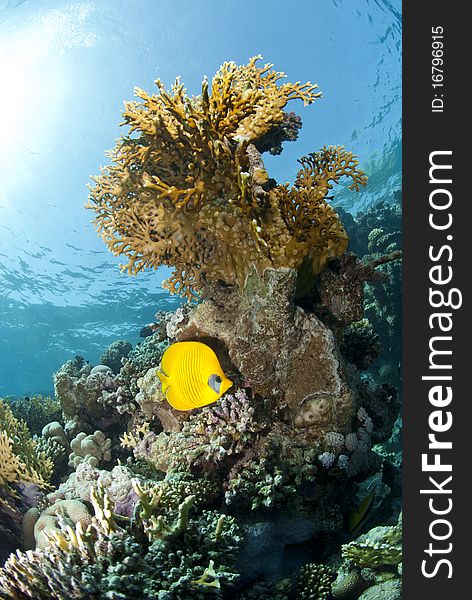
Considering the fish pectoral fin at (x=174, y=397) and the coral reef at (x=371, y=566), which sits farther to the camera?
the coral reef at (x=371, y=566)

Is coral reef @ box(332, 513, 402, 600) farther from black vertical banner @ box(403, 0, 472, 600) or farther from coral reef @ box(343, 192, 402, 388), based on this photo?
coral reef @ box(343, 192, 402, 388)

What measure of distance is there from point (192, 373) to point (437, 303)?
1774 mm

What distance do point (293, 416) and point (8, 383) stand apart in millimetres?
71288

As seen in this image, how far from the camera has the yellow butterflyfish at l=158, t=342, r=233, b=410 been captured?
2.66 m

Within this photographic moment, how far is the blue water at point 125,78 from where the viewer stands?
18.4m

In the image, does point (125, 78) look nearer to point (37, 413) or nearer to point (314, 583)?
point (37, 413)

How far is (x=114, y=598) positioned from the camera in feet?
7.93

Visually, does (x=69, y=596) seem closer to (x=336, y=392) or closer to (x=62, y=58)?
(x=336, y=392)

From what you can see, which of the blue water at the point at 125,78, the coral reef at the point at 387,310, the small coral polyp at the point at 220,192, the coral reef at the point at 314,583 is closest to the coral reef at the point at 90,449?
the small coral polyp at the point at 220,192

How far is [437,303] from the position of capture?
103 inches

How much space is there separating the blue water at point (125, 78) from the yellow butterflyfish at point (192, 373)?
19.2 metres

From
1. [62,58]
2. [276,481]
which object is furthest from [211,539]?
[62,58]

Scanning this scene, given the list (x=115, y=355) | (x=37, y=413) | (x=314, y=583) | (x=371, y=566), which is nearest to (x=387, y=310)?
(x=115, y=355)

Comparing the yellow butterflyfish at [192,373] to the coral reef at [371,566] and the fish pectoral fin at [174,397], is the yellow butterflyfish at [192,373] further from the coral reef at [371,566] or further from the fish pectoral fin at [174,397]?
the coral reef at [371,566]
